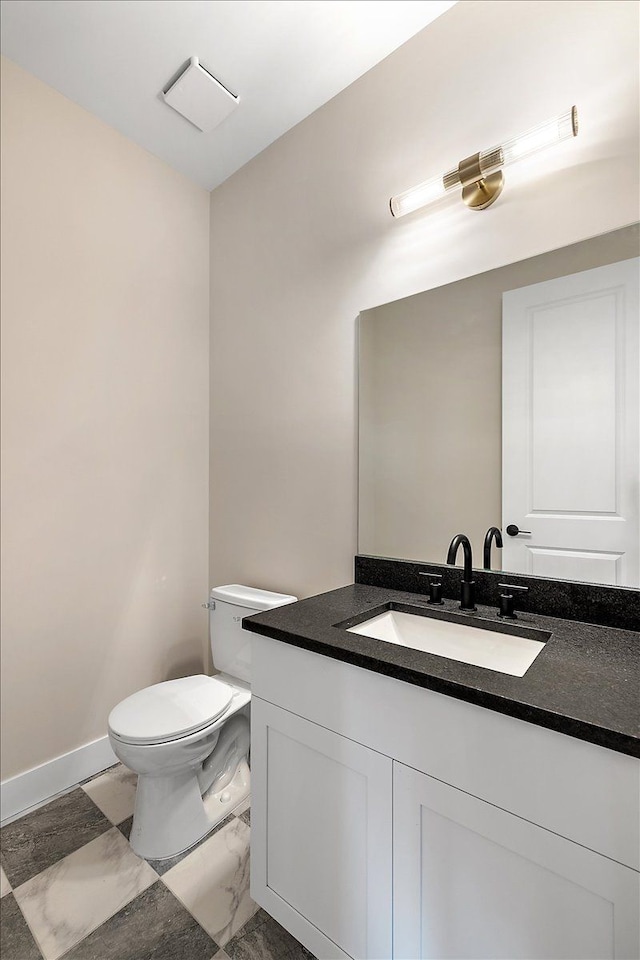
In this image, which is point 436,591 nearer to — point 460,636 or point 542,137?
point 460,636

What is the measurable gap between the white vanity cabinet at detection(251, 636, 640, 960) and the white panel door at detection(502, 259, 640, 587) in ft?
1.90

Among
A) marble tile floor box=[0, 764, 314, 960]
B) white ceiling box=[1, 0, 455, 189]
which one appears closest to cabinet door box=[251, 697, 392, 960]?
marble tile floor box=[0, 764, 314, 960]

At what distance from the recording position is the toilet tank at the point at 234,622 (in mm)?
1800

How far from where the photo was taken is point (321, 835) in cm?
104

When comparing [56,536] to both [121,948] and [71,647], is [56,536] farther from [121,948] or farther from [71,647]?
[121,948]

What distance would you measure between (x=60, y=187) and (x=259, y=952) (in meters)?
2.51

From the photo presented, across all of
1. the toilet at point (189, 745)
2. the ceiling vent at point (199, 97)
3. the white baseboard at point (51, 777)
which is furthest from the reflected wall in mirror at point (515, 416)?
the white baseboard at point (51, 777)

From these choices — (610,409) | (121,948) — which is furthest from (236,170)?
(121,948)

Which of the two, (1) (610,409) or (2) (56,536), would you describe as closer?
(1) (610,409)

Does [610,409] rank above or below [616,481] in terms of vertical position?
above

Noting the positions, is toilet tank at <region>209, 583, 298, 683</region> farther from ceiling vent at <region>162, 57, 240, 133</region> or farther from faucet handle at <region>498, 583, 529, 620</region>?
ceiling vent at <region>162, 57, 240, 133</region>

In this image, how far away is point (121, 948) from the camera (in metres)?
1.16

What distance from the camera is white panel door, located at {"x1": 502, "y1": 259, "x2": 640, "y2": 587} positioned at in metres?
1.11

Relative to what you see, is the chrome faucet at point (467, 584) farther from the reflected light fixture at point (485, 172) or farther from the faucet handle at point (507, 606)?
the reflected light fixture at point (485, 172)
